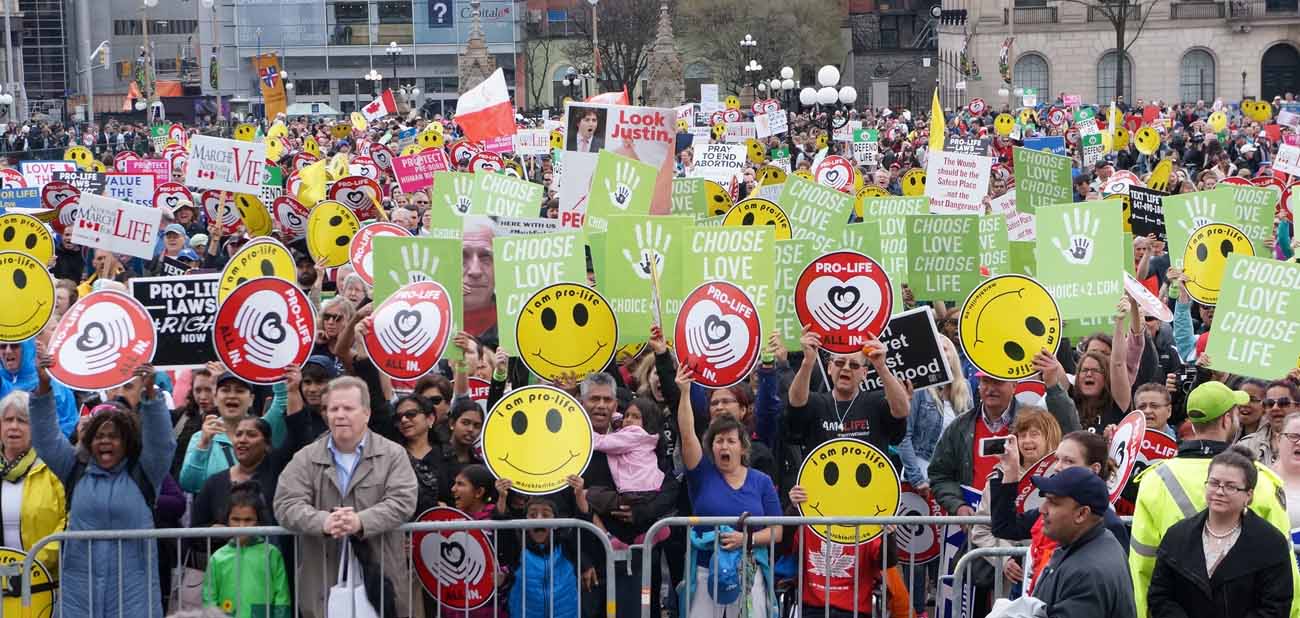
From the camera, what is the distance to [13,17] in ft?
316

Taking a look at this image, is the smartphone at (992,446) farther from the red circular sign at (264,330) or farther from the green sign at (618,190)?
the green sign at (618,190)

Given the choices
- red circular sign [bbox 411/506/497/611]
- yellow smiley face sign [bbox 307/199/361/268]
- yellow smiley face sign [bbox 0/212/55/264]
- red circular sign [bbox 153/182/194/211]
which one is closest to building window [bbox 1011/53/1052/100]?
red circular sign [bbox 153/182/194/211]

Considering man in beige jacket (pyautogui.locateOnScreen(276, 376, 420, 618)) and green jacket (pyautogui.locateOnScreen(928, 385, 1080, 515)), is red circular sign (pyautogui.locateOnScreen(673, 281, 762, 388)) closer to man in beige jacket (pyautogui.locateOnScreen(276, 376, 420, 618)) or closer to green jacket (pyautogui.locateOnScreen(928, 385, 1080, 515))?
green jacket (pyautogui.locateOnScreen(928, 385, 1080, 515))

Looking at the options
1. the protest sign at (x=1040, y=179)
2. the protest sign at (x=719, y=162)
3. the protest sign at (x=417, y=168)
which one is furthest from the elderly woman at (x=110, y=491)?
the protest sign at (x=719, y=162)

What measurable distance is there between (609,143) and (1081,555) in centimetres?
846

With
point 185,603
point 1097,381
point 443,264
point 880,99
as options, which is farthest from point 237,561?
point 880,99

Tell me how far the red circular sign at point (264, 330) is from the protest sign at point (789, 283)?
250 centimetres

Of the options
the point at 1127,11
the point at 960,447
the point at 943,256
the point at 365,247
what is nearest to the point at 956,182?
the point at 943,256

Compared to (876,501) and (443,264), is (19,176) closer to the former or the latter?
(443,264)

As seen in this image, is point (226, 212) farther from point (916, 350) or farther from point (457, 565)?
point (457, 565)

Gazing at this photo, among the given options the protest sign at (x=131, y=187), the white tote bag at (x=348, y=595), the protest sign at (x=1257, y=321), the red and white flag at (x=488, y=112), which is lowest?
the white tote bag at (x=348, y=595)

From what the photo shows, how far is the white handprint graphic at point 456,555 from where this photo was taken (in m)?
7.54

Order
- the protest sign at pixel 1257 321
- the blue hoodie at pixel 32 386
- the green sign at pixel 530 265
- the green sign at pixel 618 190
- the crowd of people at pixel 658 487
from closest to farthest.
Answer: the crowd of people at pixel 658 487
the blue hoodie at pixel 32 386
the protest sign at pixel 1257 321
the green sign at pixel 530 265
the green sign at pixel 618 190

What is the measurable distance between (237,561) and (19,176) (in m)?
14.7
